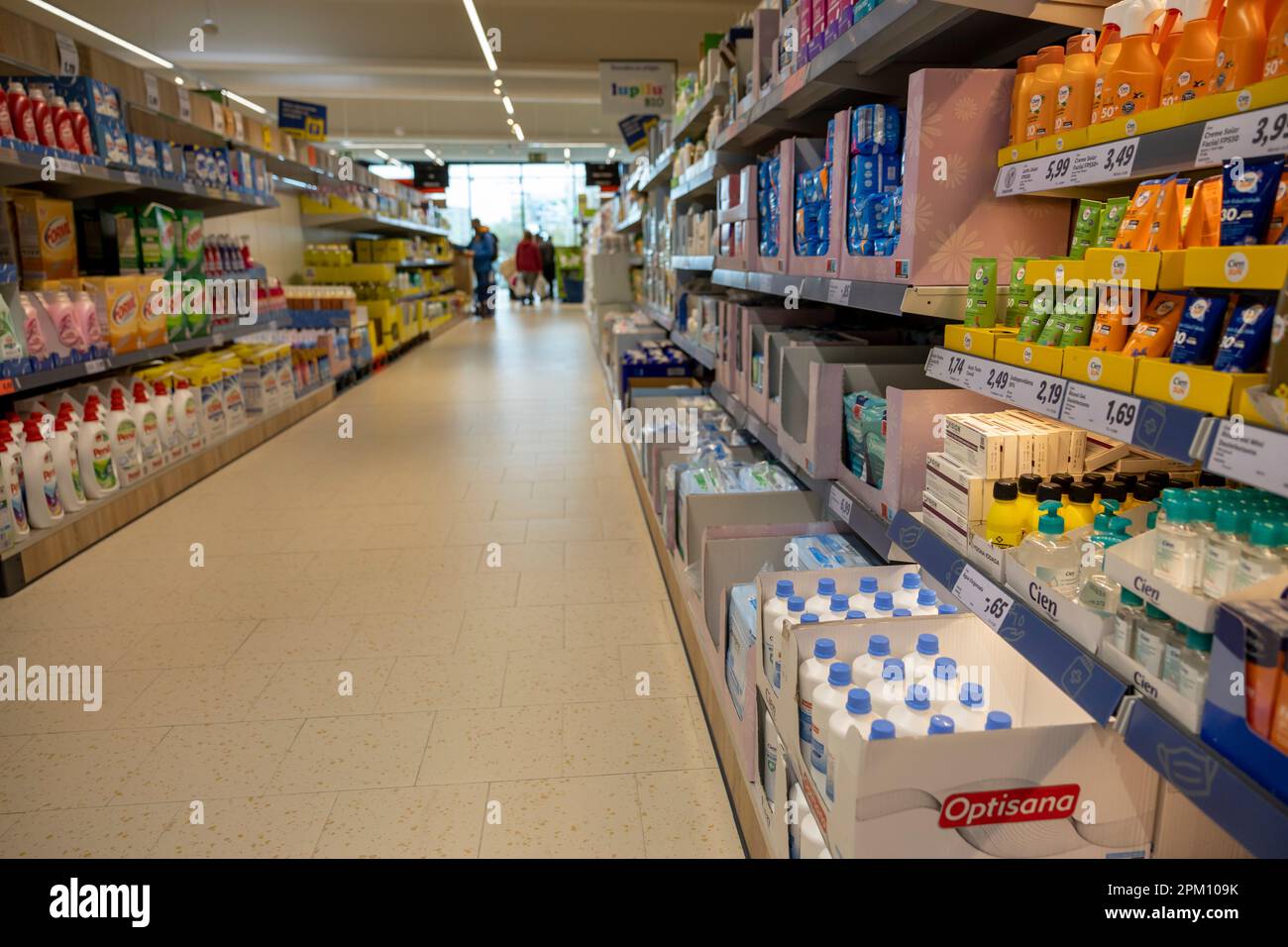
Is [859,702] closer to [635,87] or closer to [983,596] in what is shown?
[983,596]

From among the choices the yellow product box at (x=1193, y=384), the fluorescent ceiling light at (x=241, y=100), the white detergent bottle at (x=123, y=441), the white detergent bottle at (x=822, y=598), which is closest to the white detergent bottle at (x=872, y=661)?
the white detergent bottle at (x=822, y=598)

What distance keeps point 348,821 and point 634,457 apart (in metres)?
3.06

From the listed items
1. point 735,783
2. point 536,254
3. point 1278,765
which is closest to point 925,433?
point 735,783

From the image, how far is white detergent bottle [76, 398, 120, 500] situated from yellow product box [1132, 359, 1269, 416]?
412cm

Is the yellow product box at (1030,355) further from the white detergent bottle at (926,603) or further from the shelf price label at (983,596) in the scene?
the white detergent bottle at (926,603)

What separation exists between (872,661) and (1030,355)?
0.58 metres

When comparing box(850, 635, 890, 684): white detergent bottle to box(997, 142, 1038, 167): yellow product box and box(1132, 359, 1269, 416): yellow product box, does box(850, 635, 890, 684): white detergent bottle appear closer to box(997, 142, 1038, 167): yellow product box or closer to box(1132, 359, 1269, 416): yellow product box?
box(1132, 359, 1269, 416): yellow product box

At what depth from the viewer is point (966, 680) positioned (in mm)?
1573

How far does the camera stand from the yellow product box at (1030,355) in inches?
52.4

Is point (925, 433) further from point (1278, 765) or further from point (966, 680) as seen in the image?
point (1278, 765)

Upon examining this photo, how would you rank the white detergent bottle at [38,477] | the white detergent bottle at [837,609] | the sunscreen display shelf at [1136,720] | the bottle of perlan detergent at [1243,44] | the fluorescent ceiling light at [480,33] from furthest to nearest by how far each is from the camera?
the fluorescent ceiling light at [480,33] → the white detergent bottle at [38,477] → the white detergent bottle at [837,609] → the bottle of perlan detergent at [1243,44] → the sunscreen display shelf at [1136,720]

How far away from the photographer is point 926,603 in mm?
1846

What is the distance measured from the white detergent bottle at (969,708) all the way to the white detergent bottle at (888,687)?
77 millimetres

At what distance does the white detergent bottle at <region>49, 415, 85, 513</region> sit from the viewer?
146 inches
